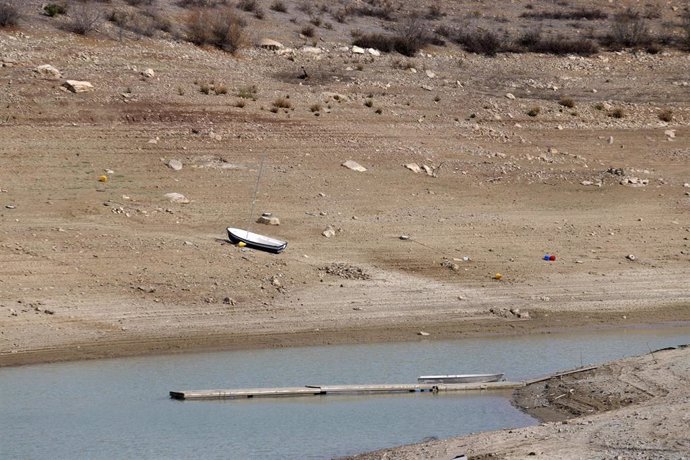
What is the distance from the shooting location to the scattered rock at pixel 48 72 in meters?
28.7

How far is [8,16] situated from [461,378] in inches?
712

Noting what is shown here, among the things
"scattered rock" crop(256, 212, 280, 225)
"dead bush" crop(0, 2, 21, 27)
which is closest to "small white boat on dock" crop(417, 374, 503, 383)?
"scattered rock" crop(256, 212, 280, 225)

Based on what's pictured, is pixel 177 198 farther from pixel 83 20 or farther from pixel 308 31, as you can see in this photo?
pixel 308 31

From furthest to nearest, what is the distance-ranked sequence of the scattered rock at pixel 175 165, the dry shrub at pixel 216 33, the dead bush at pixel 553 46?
the dead bush at pixel 553 46
the dry shrub at pixel 216 33
the scattered rock at pixel 175 165

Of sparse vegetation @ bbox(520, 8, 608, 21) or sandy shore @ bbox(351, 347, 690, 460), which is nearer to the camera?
sandy shore @ bbox(351, 347, 690, 460)

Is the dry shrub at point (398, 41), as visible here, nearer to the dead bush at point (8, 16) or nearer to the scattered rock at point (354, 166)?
the dead bush at point (8, 16)

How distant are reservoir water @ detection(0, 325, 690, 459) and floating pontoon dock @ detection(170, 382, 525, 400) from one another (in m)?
0.08

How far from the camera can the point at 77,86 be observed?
2836 centimetres

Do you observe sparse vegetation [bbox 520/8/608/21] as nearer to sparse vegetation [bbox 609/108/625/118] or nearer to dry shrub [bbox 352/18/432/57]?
dry shrub [bbox 352/18/432/57]

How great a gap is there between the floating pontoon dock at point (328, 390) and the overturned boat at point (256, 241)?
522cm

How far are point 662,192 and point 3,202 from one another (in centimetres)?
1285

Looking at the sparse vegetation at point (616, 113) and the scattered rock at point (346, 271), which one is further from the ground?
the sparse vegetation at point (616, 113)

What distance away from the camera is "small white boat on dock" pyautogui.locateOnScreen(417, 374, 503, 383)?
56.1 ft

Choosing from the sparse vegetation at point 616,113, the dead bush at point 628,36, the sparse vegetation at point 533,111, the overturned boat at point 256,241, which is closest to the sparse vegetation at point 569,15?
the dead bush at point 628,36
